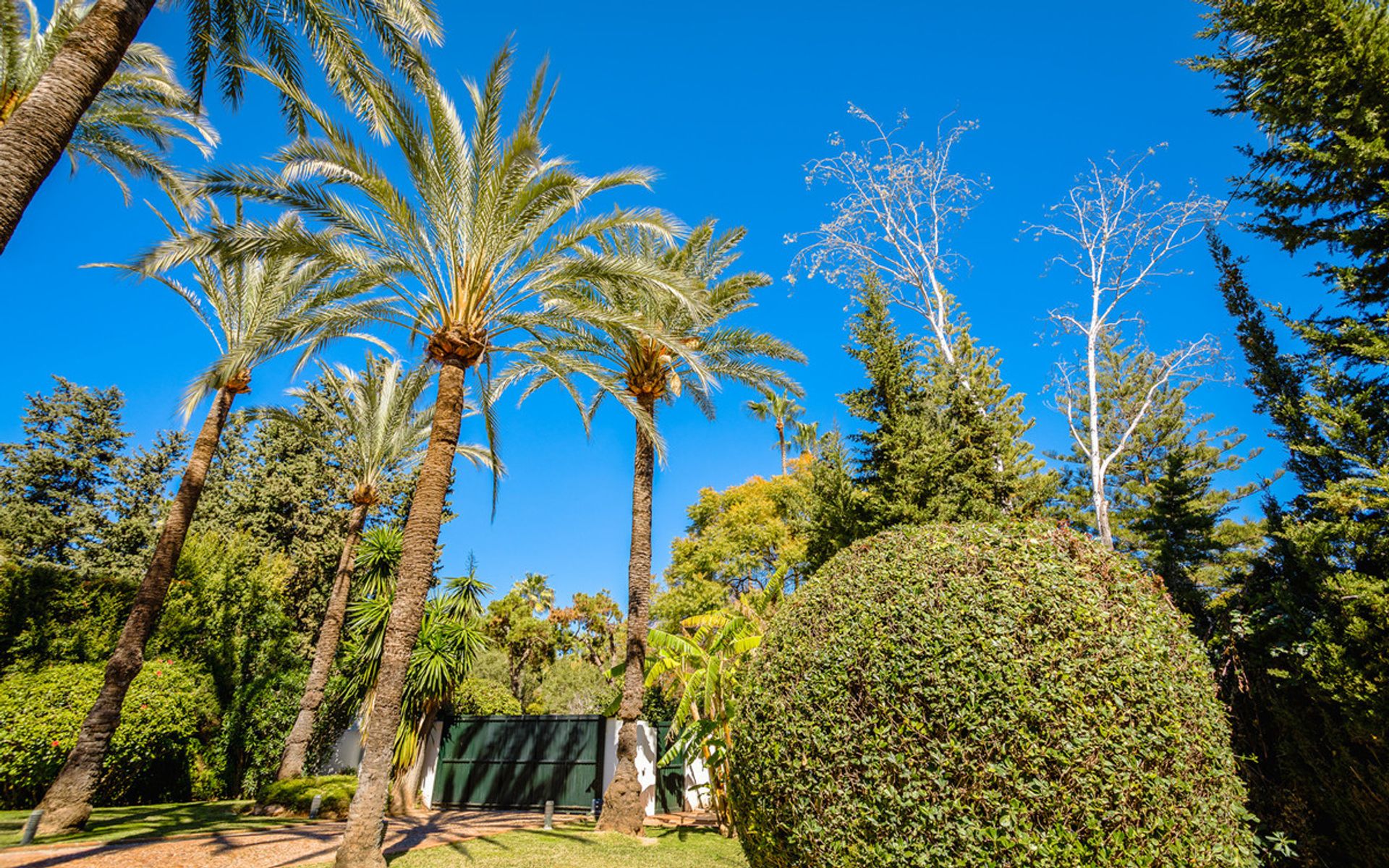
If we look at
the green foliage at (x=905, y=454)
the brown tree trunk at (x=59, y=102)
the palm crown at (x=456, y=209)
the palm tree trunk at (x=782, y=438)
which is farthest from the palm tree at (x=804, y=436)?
the brown tree trunk at (x=59, y=102)

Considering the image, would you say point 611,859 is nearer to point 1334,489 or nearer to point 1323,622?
point 1323,622

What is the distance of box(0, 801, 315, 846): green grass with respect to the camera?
8578 mm

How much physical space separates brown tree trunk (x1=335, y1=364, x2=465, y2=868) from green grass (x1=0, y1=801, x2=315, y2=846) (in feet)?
12.5

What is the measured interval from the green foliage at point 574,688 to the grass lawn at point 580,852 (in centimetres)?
2423

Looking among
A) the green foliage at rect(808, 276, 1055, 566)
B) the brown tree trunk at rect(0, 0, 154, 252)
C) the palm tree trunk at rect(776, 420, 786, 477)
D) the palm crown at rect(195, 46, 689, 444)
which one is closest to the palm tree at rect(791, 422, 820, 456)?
the palm tree trunk at rect(776, 420, 786, 477)

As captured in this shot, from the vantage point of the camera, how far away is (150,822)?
10.1 metres

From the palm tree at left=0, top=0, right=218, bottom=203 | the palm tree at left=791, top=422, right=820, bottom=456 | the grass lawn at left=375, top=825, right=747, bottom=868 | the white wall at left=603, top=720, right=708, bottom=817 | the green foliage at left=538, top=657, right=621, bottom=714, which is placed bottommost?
the grass lawn at left=375, top=825, right=747, bottom=868

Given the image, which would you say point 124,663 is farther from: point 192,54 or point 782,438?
point 782,438

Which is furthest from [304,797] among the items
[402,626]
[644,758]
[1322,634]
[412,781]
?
[1322,634]

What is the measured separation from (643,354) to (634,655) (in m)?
5.95

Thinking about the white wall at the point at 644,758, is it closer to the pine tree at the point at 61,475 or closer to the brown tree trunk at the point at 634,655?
the brown tree trunk at the point at 634,655

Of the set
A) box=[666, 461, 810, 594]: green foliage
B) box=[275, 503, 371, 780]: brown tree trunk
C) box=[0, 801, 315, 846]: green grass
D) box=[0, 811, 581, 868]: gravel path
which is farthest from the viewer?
box=[666, 461, 810, 594]: green foliage

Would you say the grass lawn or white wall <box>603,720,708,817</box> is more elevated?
white wall <box>603,720,708,817</box>

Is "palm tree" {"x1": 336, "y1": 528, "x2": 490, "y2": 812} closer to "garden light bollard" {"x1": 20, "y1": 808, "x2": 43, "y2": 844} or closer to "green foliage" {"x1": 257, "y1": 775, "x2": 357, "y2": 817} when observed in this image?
"green foliage" {"x1": 257, "y1": 775, "x2": 357, "y2": 817}
